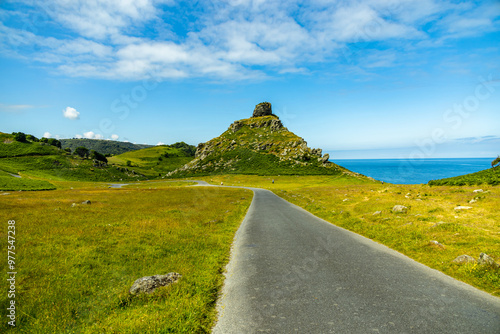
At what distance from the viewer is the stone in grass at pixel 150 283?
314 inches

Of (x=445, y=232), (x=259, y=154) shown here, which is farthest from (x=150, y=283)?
(x=259, y=154)

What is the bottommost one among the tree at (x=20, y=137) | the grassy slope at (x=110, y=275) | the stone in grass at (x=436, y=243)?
the grassy slope at (x=110, y=275)

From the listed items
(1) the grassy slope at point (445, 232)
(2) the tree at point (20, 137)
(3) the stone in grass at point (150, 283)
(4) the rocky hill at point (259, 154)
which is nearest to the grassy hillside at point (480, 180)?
(1) the grassy slope at point (445, 232)

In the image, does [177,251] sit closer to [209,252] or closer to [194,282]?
[209,252]

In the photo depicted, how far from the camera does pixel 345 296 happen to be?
7.41 metres

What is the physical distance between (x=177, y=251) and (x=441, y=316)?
38.9ft

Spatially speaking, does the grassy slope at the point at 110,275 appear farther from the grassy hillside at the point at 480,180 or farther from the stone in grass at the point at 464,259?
the grassy hillside at the point at 480,180

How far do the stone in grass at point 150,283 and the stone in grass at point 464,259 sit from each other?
12.6 m

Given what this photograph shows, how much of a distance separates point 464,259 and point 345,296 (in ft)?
22.3

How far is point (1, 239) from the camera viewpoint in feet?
41.9

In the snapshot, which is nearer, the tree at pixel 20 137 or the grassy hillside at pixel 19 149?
the grassy hillside at pixel 19 149

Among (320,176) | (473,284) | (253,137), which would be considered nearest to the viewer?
(473,284)

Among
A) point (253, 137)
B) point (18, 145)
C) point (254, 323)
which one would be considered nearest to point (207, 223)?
point (254, 323)

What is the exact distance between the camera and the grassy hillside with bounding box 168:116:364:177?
12044cm
